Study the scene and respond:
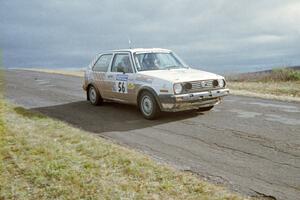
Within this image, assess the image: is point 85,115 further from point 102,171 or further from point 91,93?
point 102,171

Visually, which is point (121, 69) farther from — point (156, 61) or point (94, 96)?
point (94, 96)

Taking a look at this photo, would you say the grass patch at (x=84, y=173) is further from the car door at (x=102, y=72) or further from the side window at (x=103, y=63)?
the side window at (x=103, y=63)

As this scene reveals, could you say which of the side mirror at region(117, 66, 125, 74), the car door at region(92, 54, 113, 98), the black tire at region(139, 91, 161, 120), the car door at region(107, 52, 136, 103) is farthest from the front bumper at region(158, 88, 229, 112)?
the car door at region(92, 54, 113, 98)

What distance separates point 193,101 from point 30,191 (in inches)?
186

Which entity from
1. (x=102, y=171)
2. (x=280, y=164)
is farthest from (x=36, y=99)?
(x=280, y=164)

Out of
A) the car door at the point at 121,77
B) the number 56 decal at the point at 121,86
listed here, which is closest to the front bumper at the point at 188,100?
the car door at the point at 121,77

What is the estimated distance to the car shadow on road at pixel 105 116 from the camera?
8.31 m

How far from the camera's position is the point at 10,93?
15047 millimetres

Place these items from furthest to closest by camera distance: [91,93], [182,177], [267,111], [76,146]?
[91,93], [267,111], [76,146], [182,177]

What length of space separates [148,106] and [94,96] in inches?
114

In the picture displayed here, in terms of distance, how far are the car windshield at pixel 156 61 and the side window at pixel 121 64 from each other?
10.2 inches

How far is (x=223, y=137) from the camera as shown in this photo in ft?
22.6

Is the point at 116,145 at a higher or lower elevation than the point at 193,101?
lower

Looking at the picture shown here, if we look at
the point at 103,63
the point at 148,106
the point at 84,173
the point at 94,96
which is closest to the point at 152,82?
the point at 148,106
